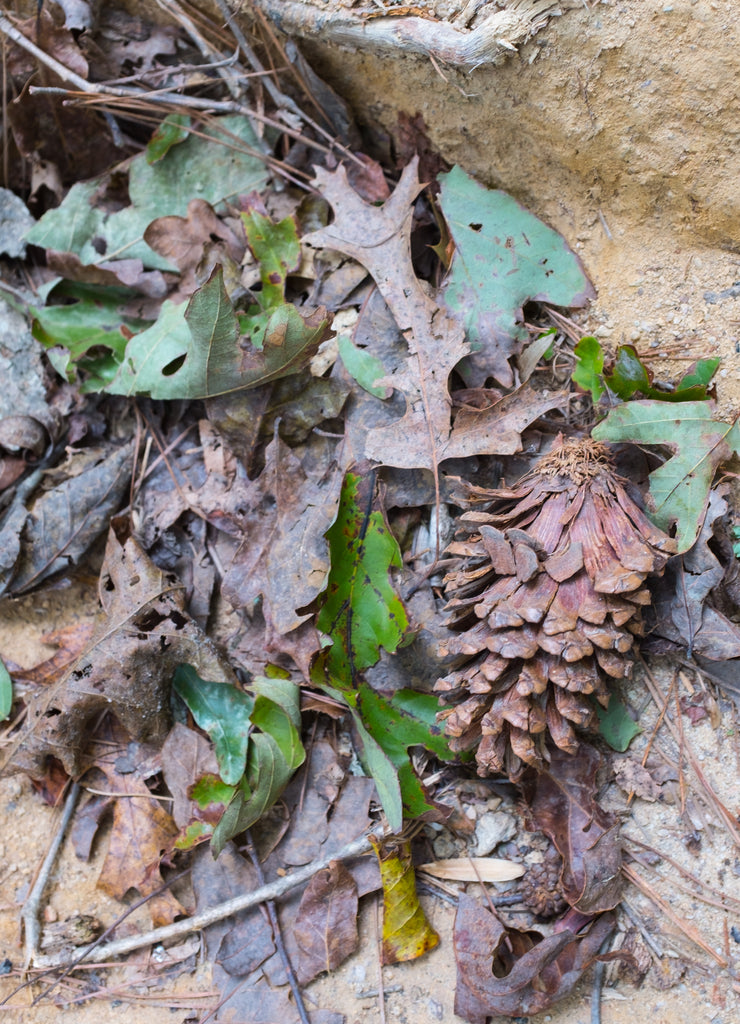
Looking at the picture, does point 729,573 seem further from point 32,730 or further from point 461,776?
point 32,730

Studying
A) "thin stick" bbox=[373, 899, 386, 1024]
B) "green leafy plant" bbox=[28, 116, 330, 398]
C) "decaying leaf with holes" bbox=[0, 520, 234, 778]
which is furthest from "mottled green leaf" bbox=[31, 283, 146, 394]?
"thin stick" bbox=[373, 899, 386, 1024]

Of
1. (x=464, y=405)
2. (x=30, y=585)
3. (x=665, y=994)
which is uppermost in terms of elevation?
(x=464, y=405)

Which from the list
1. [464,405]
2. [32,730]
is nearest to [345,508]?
[464,405]

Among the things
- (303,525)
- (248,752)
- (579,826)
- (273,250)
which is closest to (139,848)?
(248,752)

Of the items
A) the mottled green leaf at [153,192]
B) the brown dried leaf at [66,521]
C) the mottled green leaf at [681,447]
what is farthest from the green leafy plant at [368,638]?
the mottled green leaf at [153,192]

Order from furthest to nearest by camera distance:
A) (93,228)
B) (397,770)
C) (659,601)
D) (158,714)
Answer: (93,228)
(158,714)
(397,770)
(659,601)

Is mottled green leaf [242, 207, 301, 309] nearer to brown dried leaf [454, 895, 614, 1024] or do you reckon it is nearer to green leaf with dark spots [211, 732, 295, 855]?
green leaf with dark spots [211, 732, 295, 855]
